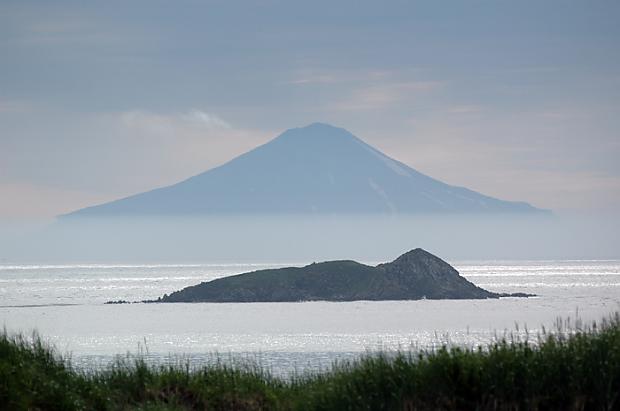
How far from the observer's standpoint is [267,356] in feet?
312

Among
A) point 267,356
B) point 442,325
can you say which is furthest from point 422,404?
point 442,325

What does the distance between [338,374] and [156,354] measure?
78.3 meters

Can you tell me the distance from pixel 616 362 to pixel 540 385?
4.92 ft

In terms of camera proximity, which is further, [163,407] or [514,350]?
[163,407]

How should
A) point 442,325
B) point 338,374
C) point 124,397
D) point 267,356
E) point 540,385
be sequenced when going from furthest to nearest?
point 442,325
point 267,356
point 124,397
point 338,374
point 540,385

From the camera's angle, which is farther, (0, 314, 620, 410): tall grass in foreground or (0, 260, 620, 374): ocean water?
(0, 260, 620, 374): ocean water

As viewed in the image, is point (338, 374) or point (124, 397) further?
point (124, 397)

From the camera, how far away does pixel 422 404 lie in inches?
798

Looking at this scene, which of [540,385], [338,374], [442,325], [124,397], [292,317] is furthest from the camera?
[292,317]

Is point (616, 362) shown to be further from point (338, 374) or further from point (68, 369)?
point (68, 369)

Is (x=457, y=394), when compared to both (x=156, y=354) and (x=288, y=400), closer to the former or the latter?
(x=288, y=400)

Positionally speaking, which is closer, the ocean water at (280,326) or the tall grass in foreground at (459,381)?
the tall grass in foreground at (459,381)

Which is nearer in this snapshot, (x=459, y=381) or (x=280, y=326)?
(x=459, y=381)

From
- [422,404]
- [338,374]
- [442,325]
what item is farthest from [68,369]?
[442,325]
